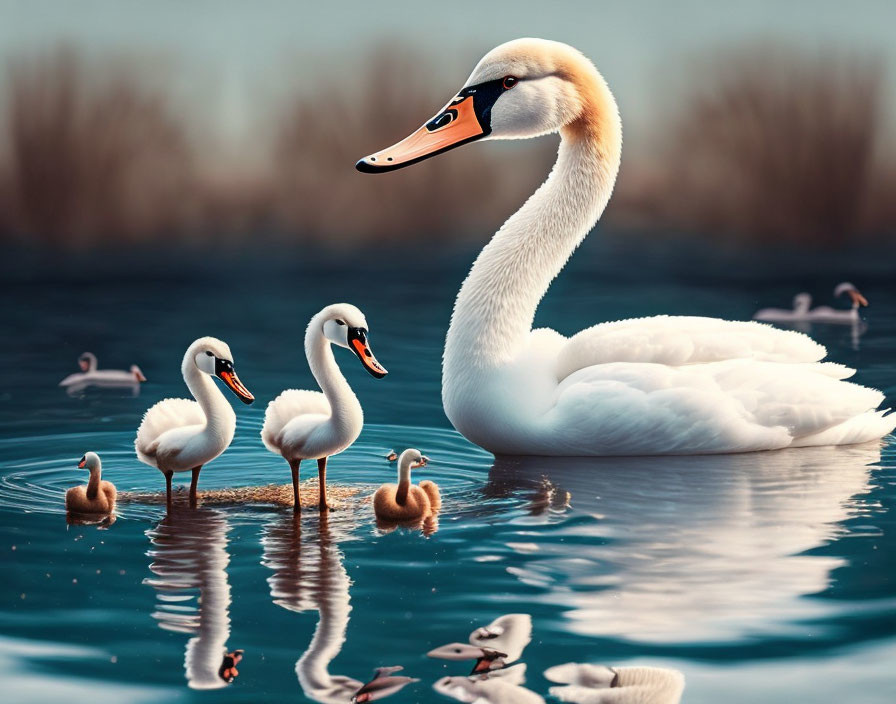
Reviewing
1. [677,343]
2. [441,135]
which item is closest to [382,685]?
[677,343]

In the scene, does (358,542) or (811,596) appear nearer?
(811,596)

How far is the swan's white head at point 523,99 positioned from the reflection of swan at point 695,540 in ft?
6.74

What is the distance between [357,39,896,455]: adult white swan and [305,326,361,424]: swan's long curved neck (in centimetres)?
143

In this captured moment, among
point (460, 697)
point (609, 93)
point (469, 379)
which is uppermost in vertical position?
point (609, 93)

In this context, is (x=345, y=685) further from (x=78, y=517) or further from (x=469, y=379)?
(x=469, y=379)

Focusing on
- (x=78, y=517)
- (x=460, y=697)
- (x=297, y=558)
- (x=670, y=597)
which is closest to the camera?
(x=460, y=697)

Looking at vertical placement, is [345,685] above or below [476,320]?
below

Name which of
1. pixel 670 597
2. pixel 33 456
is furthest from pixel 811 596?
pixel 33 456

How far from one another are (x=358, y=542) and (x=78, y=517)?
1.58 metres

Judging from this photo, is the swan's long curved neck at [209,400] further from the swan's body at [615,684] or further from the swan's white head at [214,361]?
the swan's body at [615,684]

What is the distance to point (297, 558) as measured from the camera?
6.84 m

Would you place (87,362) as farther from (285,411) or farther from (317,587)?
(317,587)

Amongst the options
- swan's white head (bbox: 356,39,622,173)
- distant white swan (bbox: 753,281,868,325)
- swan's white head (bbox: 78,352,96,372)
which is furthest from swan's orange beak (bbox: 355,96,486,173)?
distant white swan (bbox: 753,281,868,325)

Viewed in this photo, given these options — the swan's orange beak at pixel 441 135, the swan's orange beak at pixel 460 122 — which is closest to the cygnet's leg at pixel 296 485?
the swan's orange beak at pixel 441 135
